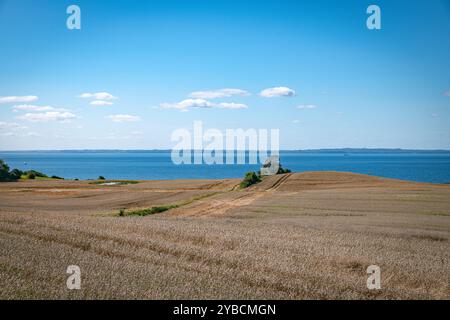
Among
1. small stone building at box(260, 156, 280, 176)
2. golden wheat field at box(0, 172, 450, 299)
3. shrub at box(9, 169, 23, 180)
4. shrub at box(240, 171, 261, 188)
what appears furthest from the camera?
shrub at box(9, 169, 23, 180)

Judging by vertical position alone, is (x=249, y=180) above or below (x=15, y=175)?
below

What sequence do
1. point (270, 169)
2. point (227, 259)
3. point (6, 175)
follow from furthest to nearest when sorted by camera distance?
point (270, 169) < point (6, 175) < point (227, 259)

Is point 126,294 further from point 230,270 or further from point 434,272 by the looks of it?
point 434,272

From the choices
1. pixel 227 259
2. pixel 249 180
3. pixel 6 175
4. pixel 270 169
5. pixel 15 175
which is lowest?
pixel 249 180

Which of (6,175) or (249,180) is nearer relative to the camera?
(249,180)

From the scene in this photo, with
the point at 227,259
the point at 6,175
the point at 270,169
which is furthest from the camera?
the point at 270,169

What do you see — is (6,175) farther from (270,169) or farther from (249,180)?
(270,169)

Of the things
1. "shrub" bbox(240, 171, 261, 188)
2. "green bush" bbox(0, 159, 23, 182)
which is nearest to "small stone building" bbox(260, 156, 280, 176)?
"shrub" bbox(240, 171, 261, 188)

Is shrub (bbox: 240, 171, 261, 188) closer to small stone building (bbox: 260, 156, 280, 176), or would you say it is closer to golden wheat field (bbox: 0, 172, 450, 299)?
small stone building (bbox: 260, 156, 280, 176)

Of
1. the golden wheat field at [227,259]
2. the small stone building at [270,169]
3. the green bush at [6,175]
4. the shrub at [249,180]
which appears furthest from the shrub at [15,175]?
the golden wheat field at [227,259]

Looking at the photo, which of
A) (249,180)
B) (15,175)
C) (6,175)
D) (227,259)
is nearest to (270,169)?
(249,180)
